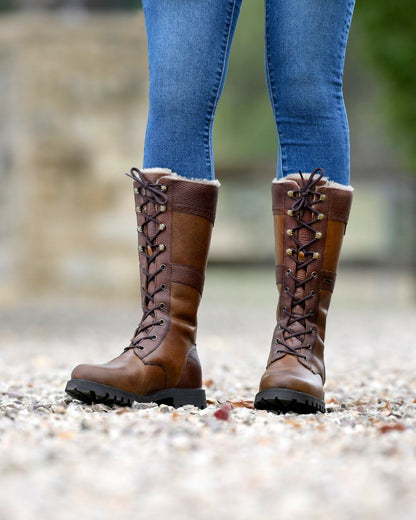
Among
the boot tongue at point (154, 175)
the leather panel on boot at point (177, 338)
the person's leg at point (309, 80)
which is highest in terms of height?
the person's leg at point (309, 80)

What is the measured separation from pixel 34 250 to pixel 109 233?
2.02 ft

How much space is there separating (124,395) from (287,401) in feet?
1.05

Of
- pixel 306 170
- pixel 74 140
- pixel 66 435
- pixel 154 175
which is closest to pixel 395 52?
pixel 74 140

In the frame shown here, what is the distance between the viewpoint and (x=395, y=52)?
5906 mm

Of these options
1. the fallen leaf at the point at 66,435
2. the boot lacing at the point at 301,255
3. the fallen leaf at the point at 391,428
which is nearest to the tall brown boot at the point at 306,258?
the boot lacing at the point at 301,255

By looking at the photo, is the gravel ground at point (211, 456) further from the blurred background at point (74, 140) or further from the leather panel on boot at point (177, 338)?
the blurred background at point (74, 140)

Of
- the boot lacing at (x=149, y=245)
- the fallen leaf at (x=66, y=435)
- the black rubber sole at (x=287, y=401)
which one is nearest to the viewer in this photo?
the fallen leaf at (x=66, y=435)

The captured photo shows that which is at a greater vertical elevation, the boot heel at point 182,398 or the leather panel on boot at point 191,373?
the leather panel on boot at point 191,373

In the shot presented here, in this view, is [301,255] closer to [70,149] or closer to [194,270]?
[194,270]

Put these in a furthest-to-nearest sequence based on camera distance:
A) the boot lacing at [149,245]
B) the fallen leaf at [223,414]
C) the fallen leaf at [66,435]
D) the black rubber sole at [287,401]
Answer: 1. the boot lacing at [149,245]
2. the black rubber sole at [287,401]
3. the fallen leaf at [223,414]
4. the fallen leaf at [66,435]

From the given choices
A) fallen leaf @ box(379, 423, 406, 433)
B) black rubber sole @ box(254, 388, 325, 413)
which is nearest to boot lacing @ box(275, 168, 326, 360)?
black rubber sole @ box(254, 388, 325, 413)

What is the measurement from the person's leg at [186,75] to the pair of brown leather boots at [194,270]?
54 millimetres

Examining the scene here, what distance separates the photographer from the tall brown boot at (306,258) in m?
1.76

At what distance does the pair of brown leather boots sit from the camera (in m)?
1.75
